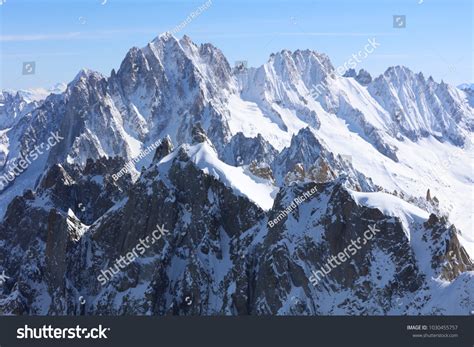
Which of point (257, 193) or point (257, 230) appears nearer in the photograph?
point (257, 230)

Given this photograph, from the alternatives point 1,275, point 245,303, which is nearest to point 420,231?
point 245,303

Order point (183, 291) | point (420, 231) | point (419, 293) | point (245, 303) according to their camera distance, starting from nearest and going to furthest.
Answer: point (419, 293) < point (420, 231) < point (245, 303) < point (183, 291)

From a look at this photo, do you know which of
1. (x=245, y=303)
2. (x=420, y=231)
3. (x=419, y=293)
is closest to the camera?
(x=419, y=293)

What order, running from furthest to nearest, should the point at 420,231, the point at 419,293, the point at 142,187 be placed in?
1. the point at 142,187
2. the point at 420,231
3. the point at 419,293

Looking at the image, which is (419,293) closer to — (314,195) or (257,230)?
(314,195)

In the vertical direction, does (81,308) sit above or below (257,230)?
below

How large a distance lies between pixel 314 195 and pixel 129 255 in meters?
50.3

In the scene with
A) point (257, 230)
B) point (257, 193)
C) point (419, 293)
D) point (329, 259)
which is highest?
point (257, 193)

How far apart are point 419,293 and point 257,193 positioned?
63.9 meters

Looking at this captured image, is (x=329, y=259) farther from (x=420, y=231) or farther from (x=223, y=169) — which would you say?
(x=223, y=169)

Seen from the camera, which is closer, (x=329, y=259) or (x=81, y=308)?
(x=329, y=259)

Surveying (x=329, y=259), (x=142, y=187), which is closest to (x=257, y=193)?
(x=142, y=187)

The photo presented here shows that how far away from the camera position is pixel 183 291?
160 meters

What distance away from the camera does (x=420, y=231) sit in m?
132
